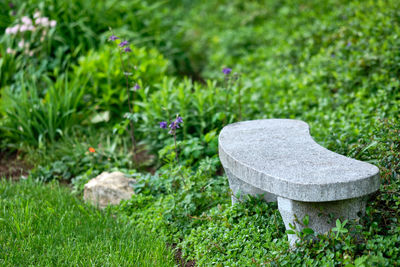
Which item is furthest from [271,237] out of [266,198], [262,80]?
[262,80]

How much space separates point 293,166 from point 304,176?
0.15 m

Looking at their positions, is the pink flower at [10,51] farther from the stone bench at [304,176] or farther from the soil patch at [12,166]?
the stone bench at [304,176]

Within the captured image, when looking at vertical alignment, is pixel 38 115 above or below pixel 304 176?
below

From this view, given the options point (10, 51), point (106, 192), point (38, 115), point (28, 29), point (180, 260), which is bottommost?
point (180, 260)

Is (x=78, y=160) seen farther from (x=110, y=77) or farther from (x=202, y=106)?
(x=202, y=106)

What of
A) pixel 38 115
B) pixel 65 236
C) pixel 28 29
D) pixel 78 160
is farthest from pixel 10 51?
pixel 65 236

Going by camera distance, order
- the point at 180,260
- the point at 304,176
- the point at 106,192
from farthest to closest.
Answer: the point at 106,192 < the point at 180,260 < the point at 304,176

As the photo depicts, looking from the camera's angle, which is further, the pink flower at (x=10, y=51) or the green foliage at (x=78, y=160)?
the pink flower at (x=10, y=51)

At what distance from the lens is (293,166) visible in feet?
7.84

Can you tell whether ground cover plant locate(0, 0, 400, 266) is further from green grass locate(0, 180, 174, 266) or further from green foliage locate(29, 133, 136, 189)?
green grass locate(0, 180, 174, 266)

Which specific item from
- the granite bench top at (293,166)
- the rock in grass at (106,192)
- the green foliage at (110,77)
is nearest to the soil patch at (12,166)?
the rock in grass at (106,192)

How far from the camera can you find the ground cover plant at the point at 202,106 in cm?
268

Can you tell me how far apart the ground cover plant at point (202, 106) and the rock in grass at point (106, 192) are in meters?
0.12

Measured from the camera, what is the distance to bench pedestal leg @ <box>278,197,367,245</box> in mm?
2303
